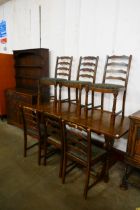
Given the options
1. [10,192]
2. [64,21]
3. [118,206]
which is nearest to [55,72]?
[64,21]

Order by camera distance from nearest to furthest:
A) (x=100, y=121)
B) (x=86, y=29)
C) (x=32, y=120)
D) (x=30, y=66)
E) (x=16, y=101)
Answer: (x=100, y=121), (x=32, y=120), (x=86, y=29), (x=16, y=101), (x=30, y=66)

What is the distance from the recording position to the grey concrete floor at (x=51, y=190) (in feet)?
5.77

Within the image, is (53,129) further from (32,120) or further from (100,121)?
(100,121)

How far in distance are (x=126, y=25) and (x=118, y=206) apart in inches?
86.1

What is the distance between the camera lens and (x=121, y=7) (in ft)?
7.58

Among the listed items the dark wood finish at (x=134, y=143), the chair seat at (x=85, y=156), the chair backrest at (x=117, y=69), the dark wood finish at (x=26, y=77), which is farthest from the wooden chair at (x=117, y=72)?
the dark wood finish at (x=26, y=77)

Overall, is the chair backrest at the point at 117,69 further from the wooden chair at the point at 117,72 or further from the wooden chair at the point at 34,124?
the wooden chair at the point at 34,124

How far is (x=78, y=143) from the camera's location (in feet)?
5.88

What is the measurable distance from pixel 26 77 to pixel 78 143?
2553mm

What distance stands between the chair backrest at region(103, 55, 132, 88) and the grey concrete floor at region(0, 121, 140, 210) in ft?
4.04

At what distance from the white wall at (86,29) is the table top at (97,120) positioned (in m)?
0.40

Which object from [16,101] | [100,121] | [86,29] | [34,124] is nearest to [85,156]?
[100,121]

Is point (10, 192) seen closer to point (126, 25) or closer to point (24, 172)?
point (24, 172)

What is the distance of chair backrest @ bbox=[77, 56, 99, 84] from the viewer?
105 inches
